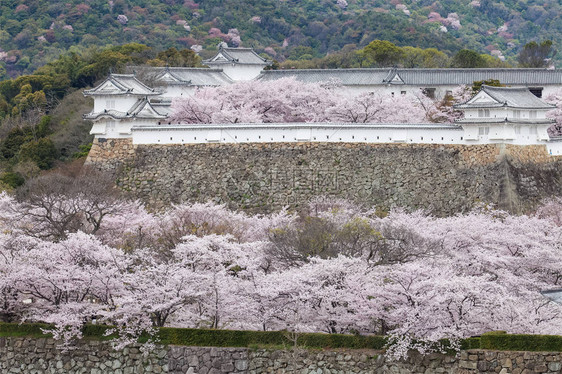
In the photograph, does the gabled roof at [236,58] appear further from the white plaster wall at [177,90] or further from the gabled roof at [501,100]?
the gabled roof at [501,100]

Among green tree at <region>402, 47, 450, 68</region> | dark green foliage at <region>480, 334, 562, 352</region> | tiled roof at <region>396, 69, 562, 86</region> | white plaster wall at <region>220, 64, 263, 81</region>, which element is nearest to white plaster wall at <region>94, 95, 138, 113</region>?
white plaster wall at <region>220, 64, 263, 81</region>

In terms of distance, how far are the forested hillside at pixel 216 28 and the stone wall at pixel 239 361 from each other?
57323mm

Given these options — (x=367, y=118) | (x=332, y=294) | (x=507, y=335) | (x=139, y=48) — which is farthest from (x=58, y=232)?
(x=139, y=48)

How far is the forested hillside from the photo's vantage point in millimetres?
88812

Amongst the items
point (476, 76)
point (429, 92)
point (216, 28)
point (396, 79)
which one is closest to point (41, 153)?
point (396, 79)

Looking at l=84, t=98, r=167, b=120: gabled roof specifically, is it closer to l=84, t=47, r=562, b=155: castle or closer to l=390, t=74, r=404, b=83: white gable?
l=84, t=47, r=562, b=155: castle

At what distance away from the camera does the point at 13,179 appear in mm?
45031

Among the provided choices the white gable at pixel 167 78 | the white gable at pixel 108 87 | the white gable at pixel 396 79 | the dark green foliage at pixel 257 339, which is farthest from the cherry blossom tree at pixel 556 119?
the dark green foliage at pixel 257 339

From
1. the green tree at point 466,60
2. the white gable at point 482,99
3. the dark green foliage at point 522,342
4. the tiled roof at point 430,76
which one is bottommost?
the dark green foliage at point 522,342

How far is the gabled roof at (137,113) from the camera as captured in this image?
1711 inches

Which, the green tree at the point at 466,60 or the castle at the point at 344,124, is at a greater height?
the green tree at the point at 466,60

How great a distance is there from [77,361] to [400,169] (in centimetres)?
1671

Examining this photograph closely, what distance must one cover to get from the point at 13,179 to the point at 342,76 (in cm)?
1476

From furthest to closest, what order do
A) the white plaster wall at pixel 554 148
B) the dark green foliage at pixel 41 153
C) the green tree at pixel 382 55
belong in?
the green tree at pixel 382 55 < the dark green foliage at pixel 41 153 < the white plaster wall at pixel 554 148
